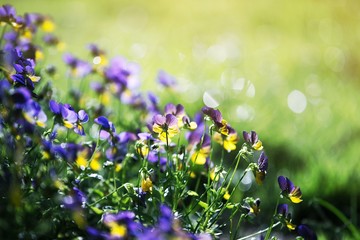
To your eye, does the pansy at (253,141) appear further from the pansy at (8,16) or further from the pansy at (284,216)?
the pansy at (8,16)

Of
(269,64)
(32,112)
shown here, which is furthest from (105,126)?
(269,64)

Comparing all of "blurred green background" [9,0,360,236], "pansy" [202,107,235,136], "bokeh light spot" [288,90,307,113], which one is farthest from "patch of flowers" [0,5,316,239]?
"bokeh light spot" [288,90,307,113]

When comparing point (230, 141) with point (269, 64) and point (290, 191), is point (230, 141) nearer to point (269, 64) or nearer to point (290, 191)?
point (290, 191)

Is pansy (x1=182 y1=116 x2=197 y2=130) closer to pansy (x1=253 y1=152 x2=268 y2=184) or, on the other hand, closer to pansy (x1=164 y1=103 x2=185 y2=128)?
pansy (x1=164 y1=103 x2=185 y2=128)

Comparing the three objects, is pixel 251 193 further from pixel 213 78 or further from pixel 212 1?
pixel 212 1

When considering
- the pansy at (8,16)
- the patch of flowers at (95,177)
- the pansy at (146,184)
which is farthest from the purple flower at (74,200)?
the pansy at (8,16)
